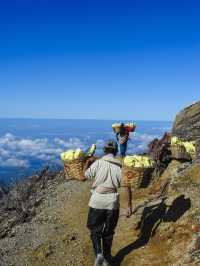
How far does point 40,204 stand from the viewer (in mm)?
18406

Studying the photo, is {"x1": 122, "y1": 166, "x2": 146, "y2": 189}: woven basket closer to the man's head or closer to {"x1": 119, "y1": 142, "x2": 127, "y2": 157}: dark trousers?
the man's head

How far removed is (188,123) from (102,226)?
17161mm

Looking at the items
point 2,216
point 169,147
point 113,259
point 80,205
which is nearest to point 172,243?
point 113,259

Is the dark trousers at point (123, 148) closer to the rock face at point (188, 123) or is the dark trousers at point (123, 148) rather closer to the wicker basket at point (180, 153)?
the wicker basket at point (180, 153)

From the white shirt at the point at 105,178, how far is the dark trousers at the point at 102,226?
161mm

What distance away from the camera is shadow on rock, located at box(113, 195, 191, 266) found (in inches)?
477

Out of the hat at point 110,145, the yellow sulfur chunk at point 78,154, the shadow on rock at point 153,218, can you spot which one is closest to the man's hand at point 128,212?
the shadow on rock at point 153,218

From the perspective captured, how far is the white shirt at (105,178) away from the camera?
10.6 metres

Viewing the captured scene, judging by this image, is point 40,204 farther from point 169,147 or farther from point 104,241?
point 104,241

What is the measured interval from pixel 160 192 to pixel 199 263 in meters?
5.84

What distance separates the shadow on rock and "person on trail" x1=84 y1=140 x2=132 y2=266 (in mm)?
1014

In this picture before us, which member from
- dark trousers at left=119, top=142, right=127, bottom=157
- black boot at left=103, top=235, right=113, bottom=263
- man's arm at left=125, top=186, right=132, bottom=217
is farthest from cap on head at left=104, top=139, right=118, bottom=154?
dark trousers at left=119, top=142, right=127, bottom=157

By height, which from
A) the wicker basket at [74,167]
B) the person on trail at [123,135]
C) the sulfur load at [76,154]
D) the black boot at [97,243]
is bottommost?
the black boot at [97,243]

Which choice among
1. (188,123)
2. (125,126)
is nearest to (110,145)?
(125,126)
